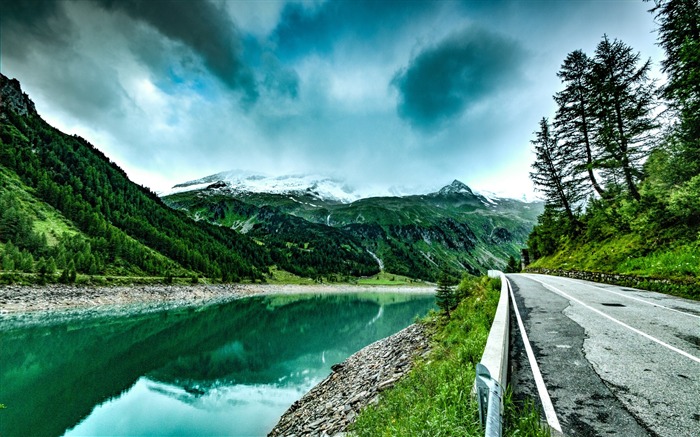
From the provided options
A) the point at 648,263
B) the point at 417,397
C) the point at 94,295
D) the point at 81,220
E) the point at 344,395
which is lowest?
the point at 344,395

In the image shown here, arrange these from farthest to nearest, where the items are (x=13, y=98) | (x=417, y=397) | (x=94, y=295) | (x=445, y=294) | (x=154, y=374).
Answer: (x=13, y=98), (x=94, y=295), (x=154, y=374), (x=445, y=294), (x=417, y=397)

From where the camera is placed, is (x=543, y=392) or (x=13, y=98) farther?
(x=13, y=98)

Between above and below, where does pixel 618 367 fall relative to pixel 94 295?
above

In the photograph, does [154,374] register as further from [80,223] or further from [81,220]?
[81,220]

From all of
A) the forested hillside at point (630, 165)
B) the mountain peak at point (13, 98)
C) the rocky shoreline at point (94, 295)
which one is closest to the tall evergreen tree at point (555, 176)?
the forested hillside at point (630, 165)

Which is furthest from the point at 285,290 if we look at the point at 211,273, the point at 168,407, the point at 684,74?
the point at 684,74

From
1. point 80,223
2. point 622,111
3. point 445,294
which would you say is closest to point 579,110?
point 622,111

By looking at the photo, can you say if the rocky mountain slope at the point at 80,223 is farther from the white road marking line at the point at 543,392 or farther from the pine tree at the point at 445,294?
the white road marking line at the point at 543,392

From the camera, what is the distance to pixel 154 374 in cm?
2573

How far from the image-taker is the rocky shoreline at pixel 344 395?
11.8 m

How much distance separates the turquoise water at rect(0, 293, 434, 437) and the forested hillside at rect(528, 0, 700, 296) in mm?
19296

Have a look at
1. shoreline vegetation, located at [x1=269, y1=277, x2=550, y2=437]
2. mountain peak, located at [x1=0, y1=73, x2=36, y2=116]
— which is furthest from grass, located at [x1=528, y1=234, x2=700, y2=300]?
mountain peak, located at [x1=0, y1=73, x2=36, y2=116]

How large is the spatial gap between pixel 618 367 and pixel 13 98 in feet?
869

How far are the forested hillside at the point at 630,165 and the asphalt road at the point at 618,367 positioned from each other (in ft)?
27.5
